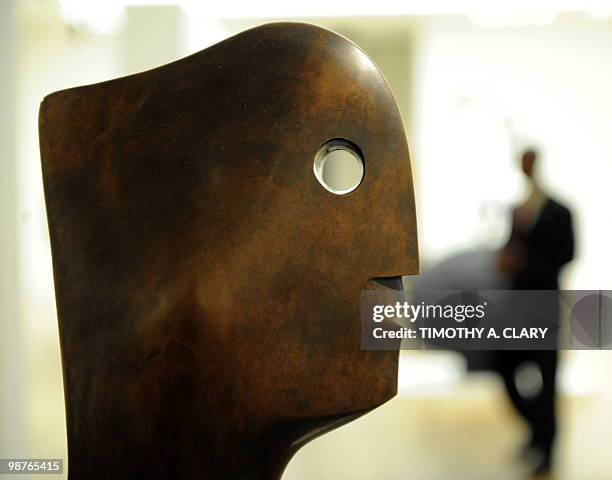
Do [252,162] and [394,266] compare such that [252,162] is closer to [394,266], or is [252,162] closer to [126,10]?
[394,266]

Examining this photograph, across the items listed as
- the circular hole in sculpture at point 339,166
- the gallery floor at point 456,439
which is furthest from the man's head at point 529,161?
the circular hole in sculpture at point 339,166

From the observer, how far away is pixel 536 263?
1.09 metres

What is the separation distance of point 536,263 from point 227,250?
21.6 inches

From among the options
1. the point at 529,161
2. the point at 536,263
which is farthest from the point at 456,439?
the point at 529,161

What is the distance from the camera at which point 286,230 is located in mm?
706

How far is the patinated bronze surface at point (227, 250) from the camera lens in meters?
0.70

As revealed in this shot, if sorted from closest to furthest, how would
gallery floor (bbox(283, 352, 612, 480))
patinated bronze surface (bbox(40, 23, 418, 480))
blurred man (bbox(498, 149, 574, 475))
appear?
patinated bronze surface (bbox(40, 23, 418, 480))
blurred man (bbox(498, 149, 574, 475))
gallery floor (bbox(283, 352, 612, 480))

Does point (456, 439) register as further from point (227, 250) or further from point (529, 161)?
point (227, 250)

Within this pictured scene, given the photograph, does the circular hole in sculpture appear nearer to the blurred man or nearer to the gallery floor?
the blurred man

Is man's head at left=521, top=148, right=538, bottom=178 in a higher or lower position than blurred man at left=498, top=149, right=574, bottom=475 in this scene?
higher

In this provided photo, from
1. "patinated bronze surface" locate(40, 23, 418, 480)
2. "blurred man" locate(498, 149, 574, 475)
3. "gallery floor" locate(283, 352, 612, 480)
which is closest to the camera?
"patinated bronze surface" locate(40, 23, 418, 480)

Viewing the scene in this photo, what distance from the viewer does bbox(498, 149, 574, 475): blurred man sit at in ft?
3.41

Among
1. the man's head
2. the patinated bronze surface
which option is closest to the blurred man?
the man's head

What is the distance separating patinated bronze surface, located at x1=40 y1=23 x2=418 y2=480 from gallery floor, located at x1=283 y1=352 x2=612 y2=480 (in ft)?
1.27
